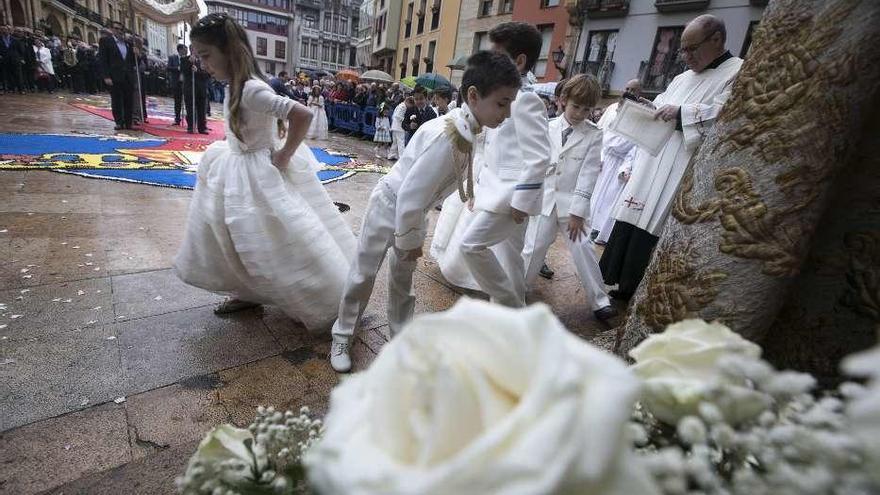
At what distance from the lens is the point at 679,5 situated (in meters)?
16.3

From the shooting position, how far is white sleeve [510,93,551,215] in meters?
2.52

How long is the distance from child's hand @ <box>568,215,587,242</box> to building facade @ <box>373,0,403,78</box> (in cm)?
3791

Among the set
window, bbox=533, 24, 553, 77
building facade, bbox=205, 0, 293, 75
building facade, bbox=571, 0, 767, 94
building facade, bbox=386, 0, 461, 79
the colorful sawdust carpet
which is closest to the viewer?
the colorful sawdust carpet

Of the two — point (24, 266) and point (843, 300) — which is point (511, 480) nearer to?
point (843, 300)

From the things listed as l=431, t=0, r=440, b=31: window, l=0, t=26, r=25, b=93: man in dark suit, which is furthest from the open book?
l=431, t=0, r=440, b=31: window

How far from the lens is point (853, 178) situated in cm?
86

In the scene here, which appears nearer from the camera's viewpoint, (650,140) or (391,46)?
(650,140)

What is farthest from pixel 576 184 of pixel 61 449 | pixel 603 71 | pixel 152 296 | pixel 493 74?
pixel 603 71

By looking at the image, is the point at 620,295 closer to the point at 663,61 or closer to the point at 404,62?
the point at 663,61

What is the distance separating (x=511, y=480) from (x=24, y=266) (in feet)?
12.8

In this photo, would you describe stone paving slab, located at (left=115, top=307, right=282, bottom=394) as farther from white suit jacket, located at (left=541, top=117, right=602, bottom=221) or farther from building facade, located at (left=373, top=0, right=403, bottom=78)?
building facade, located at (left=373, top=0, right=403, bottom=78)

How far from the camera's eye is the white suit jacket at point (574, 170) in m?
3.33

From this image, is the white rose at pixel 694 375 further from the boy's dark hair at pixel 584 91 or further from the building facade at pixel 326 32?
the building facade at pixel 326 32

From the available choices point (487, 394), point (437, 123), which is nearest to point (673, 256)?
point (487, 394)
